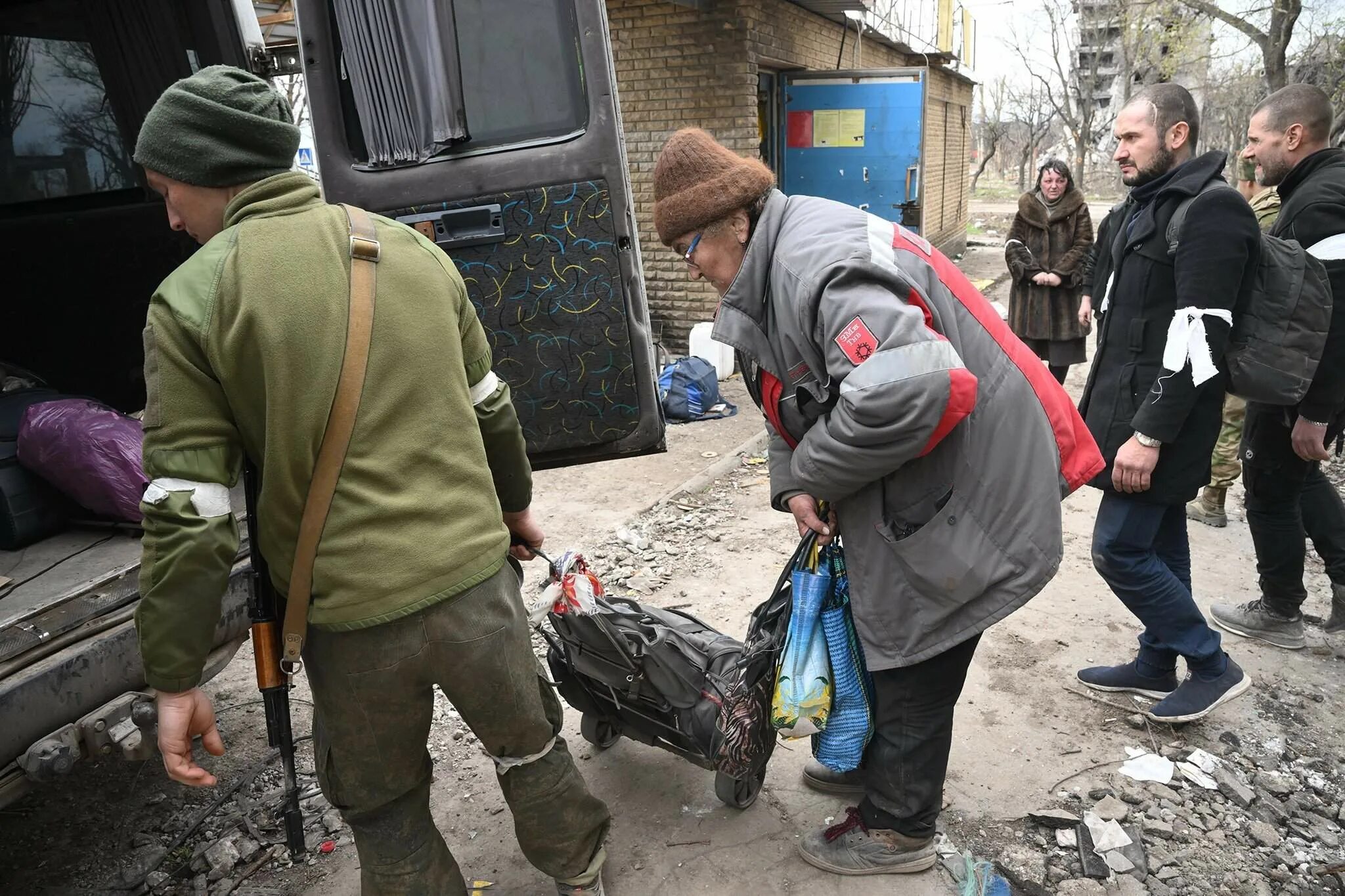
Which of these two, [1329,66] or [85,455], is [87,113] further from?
[1329,66]

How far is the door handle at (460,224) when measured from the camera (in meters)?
2.92

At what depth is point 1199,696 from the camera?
3041 millimetres

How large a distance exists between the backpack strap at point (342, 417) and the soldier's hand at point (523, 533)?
0.67m

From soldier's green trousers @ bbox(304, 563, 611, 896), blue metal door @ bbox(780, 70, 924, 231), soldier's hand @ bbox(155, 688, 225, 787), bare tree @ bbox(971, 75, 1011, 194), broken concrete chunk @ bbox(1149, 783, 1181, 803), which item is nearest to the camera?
soldier's hand @ bbox(155, 688, 225, 787)

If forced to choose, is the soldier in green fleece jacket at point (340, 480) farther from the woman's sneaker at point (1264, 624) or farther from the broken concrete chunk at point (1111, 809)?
the woman's sneaker at point (1264, 624)

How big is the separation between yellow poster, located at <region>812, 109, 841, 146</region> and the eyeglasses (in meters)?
7.77

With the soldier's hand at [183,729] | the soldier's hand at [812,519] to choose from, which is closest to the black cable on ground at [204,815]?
the soldier's hand at [183,729]

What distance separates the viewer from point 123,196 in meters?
4.47

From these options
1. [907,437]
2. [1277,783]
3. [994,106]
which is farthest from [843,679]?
[994,106]

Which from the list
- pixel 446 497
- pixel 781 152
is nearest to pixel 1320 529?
pixel 446 497

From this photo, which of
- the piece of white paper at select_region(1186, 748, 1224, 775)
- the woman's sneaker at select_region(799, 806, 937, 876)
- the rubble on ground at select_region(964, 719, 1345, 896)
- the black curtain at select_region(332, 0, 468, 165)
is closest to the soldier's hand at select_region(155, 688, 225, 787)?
the woman's sneaker at select_region(799, 806, 937, 876)

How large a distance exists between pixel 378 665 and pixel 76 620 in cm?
101

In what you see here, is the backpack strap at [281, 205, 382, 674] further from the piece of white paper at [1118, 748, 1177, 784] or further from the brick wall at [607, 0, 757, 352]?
the brick wall at [607, 0, 757, 352]

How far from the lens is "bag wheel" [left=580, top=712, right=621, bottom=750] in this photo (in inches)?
115
